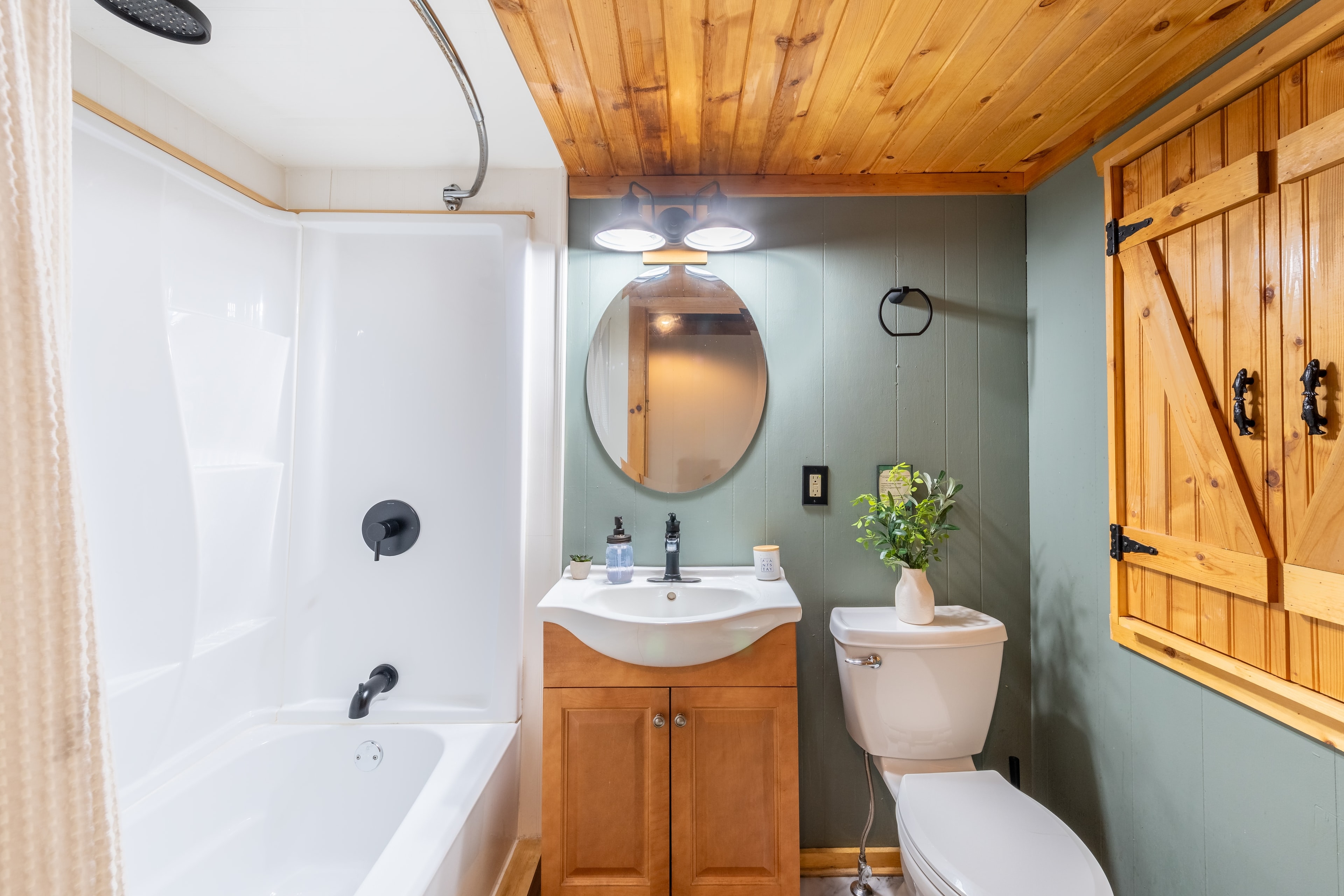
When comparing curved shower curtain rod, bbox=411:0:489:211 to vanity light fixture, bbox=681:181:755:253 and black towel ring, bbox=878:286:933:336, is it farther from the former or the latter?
black towel ring, bbox=878:286:933:336

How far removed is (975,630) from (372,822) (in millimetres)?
1762

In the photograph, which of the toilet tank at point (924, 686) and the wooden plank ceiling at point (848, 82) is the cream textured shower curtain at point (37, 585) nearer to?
the wooden plank ceiling at point (848, 82)

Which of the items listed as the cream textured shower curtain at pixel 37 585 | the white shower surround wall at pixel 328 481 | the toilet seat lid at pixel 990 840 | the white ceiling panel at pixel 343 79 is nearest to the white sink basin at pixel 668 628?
the white shower surround wall at pixel 328 481

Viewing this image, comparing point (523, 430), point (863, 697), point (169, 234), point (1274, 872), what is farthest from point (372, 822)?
point (1274, 872)

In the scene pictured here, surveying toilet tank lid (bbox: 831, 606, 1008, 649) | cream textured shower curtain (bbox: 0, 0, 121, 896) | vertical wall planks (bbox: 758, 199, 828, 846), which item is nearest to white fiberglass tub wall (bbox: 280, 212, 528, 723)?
vertical wall planks (bbox: 758, 199, 828, 846)

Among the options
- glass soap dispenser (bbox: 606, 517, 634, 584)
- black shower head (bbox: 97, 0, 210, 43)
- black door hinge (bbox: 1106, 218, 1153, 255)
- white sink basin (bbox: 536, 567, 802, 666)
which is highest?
black shower head (bbox: 97, 0, 210, 43)

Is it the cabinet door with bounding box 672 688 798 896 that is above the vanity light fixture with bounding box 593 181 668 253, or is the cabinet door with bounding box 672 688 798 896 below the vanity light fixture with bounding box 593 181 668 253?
below

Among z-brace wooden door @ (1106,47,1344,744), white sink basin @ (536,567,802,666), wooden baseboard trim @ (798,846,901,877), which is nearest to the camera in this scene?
z-brace wooden door @ (1106,47,1344,744)

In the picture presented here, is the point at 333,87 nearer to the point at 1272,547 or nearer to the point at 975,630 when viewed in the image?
the point at 975,630

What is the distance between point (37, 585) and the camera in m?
0.38

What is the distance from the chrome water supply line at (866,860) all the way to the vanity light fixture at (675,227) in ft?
5.11

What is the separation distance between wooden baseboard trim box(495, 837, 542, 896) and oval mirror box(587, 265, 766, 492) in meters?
1.14

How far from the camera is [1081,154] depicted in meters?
1.64

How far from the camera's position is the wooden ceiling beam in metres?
1.86
